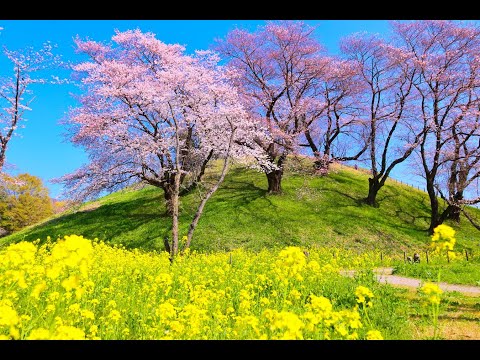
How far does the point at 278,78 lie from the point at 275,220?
1028 cm

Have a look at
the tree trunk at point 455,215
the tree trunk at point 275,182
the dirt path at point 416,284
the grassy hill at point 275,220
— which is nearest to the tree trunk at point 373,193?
the grassy hill at point 275,220

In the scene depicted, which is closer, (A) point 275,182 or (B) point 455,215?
(A) point 275,182

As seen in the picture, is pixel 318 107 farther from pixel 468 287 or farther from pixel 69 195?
pixel 468 287

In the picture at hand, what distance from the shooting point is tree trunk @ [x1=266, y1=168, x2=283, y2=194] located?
27406 millimetres

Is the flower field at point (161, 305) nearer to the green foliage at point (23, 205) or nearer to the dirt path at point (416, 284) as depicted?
the dirt path at point (416, 284)

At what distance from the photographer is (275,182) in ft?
90.9

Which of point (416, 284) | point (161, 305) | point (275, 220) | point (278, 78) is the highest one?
point (278, 78)

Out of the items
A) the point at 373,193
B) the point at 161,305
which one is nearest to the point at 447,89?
the point at 373,193

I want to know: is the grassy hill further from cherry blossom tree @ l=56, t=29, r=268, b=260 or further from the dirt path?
the dirt path

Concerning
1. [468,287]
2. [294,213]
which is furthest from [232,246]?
[468,287]

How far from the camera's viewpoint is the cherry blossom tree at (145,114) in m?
22.6

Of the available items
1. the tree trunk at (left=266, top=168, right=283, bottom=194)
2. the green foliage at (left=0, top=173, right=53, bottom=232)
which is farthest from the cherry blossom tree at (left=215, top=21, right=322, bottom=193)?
the green foliage at (left=0, top=173, right=53, bottom=232)

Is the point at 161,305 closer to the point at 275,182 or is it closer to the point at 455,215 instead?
the point at 275,182

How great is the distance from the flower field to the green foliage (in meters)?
33.6
